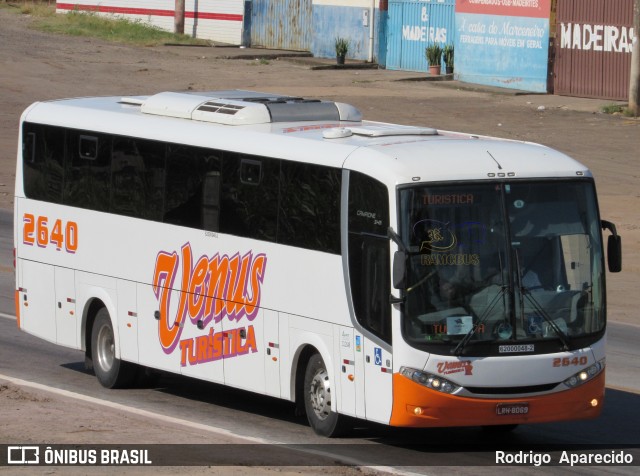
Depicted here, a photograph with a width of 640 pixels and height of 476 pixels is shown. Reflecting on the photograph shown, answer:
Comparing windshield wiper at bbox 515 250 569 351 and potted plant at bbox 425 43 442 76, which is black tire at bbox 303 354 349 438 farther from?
potted plant at bbox 425 43 442 76

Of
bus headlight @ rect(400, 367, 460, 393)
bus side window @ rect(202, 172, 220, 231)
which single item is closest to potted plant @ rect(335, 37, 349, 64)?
bus side window @ rect(202, 172, 220, 231)

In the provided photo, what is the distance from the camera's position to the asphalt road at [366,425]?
12742mm

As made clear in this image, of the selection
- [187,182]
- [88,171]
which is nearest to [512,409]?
[187,182]

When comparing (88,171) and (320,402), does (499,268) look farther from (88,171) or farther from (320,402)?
(88,171)

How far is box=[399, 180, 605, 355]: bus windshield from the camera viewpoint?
12.4 m

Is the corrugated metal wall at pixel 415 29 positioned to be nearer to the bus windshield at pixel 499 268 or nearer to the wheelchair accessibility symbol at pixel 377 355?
the bus windshield at pixel 499 268

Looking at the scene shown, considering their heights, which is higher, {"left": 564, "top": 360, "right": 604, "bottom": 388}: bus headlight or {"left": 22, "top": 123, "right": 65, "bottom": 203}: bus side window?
{"left": 22, "top": 123, "right": 65, "bottom": 203}: bus side window

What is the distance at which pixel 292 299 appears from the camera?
13719mm

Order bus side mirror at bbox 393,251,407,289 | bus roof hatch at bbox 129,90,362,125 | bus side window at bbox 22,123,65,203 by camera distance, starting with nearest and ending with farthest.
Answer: bus side mirror at bbox 393,251,407,289 < bus roof hatch at bbox 129,90,362,125 < bus side window at bbox 22,123,65,203

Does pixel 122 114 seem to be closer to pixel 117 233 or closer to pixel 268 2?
pixel 117 233

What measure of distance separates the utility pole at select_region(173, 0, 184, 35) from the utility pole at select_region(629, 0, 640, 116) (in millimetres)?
27681

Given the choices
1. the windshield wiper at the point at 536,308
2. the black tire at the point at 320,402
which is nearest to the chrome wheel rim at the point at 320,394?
the black tire at the point at 320,402

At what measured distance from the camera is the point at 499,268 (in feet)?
41.3

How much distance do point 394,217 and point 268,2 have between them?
165 feet
